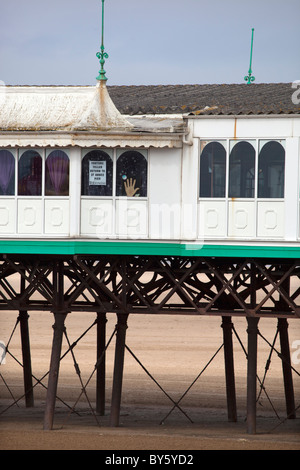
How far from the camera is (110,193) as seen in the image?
22.0 metres

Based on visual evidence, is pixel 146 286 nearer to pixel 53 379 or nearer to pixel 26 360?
pixel 53 379

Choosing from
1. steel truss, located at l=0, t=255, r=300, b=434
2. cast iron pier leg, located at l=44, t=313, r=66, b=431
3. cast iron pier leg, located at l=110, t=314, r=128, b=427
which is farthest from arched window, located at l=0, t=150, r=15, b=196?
cast iron pier leg, located at l=110, t=314, r=128, b=427

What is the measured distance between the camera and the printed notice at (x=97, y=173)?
72.1ft

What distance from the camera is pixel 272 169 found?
70.6 ft

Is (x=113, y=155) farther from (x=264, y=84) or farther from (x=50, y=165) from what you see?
(x=264, y=84)

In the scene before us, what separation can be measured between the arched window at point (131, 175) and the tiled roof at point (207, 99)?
1659 mm

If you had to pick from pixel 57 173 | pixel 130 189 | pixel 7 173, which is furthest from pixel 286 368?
pixel 7 173

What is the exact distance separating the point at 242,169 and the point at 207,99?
367cm

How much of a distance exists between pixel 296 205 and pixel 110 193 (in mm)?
4105

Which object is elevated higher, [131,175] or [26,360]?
[131,175]

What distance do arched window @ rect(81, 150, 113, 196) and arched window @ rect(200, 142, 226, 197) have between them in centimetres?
207

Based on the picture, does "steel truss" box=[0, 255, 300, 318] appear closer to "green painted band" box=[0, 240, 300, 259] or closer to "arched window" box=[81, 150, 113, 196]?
"green painted band" box=[0, 240, 300, 259]

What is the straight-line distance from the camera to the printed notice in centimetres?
2197

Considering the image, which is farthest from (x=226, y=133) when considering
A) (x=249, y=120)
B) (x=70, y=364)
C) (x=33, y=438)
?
(x=70, y=364)
